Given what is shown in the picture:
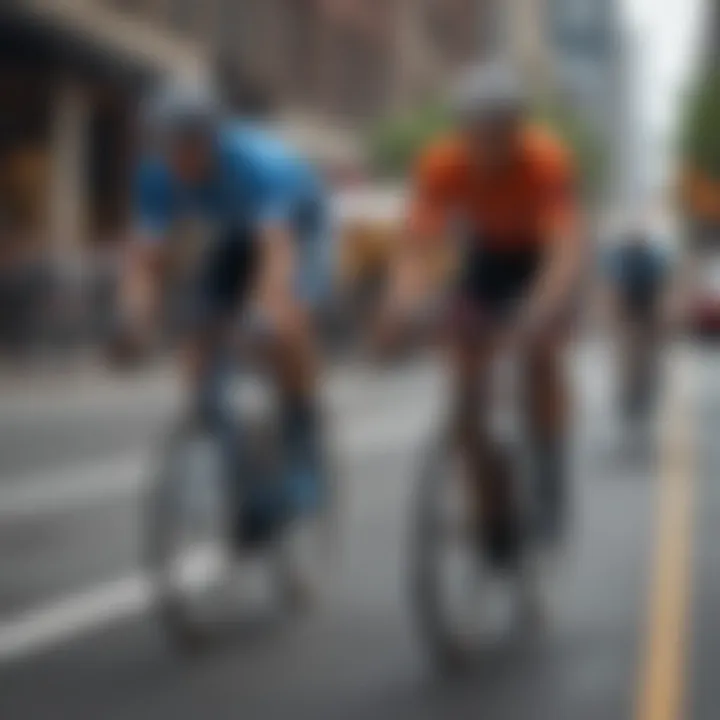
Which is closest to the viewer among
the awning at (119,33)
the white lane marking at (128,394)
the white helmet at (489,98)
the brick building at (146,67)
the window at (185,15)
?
the white helmet at (489,98)

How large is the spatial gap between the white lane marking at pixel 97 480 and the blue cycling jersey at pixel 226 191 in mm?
3474

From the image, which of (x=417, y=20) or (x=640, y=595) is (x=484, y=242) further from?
(x=417, y=20)

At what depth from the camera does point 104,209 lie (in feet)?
75.6

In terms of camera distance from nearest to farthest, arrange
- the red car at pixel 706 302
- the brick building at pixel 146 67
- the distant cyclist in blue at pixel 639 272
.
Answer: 1. the distant cyclist in blue at pixel 639 272
2. the brick building at pixel 146 67
3. the red car at pixel 706 302

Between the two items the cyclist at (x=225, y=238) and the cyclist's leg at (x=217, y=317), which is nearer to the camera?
the cyclist at (x=225, y=238)

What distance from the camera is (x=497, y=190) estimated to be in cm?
652

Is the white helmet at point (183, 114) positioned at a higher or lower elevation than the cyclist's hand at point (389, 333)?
higher

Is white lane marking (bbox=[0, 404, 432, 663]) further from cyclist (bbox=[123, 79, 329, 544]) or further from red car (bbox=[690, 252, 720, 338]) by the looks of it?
red car (bbox=[690, 252, 720, 338])

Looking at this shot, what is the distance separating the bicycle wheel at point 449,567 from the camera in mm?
6449

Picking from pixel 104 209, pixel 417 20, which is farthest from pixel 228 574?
pixel 104 209

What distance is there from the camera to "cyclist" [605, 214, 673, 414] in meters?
13.3

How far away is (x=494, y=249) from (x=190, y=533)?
1.06 meters

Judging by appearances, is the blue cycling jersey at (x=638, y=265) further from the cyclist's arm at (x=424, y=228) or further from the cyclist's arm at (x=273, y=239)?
the cyclist's arm at (x=424, y=228)

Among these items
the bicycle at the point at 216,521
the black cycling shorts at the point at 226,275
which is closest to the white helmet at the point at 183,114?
the black cycling shorts at the point at 226,275
